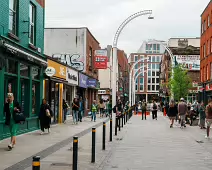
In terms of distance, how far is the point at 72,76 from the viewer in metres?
29.2

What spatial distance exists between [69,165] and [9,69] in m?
6.90

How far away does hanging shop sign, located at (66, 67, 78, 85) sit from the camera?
2762cm

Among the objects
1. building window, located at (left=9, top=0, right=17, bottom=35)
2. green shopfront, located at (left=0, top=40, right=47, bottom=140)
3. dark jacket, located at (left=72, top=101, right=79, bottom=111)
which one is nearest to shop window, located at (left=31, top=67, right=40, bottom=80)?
green shopfront, located at (left=0, top=40, right=47, bottom=140)

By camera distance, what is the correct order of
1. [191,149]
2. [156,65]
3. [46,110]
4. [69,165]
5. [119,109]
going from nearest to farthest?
1. [69,165]
2. [191,149]
3. [46,110]
4. [119,109]
5. [156,65]

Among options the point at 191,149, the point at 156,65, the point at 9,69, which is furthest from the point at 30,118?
the point at 156,65

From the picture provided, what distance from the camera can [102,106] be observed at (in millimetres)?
37312

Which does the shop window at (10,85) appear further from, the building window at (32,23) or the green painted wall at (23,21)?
the building window at (32,23)

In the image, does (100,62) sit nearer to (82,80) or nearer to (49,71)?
(82,80)

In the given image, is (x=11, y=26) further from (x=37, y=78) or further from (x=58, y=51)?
(x=58, y=51)

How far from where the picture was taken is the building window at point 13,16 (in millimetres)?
15586

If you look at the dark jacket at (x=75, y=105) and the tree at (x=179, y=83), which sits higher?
the tree at (x=179, y=83)

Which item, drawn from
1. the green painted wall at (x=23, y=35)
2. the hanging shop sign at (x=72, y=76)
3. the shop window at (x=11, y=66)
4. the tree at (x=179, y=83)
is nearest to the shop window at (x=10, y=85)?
the green painted wall at (x=23, y=35)

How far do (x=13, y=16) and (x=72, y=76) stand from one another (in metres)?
13.5

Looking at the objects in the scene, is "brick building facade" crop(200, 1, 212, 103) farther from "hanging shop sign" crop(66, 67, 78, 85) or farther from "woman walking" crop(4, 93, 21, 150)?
"woman walking" crop(4, 93, 21, 150)
